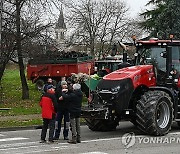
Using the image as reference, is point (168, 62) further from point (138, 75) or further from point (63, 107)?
point (63, 107)

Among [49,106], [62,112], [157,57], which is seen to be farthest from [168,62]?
[49,106]

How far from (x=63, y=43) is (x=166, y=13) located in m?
16.5

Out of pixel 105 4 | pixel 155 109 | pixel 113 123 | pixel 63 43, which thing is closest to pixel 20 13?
pixel 113 123

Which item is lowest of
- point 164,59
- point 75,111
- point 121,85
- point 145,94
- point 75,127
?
point 75,127

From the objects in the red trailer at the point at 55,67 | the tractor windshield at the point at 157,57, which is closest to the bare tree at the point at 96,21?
the red trailer at the point at 55,67

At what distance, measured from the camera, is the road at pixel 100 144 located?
1244 centimetres

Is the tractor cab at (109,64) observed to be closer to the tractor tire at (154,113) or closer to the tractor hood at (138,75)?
the tractor hood at (138,75)

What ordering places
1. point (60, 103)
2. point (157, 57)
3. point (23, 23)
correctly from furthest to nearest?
point (23, 23)
point (157, 57)
point (60, 103)

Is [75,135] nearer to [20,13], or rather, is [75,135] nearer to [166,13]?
[20,13]

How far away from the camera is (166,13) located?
35438 mm

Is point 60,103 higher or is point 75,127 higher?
point 60,103

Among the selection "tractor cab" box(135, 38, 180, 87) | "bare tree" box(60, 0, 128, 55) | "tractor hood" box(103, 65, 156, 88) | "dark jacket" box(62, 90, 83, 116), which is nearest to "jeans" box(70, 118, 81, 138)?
"dark jacket" box(62, 90, 83, 116)

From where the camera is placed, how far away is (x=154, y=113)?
14.7 m

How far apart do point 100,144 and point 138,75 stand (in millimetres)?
2996
